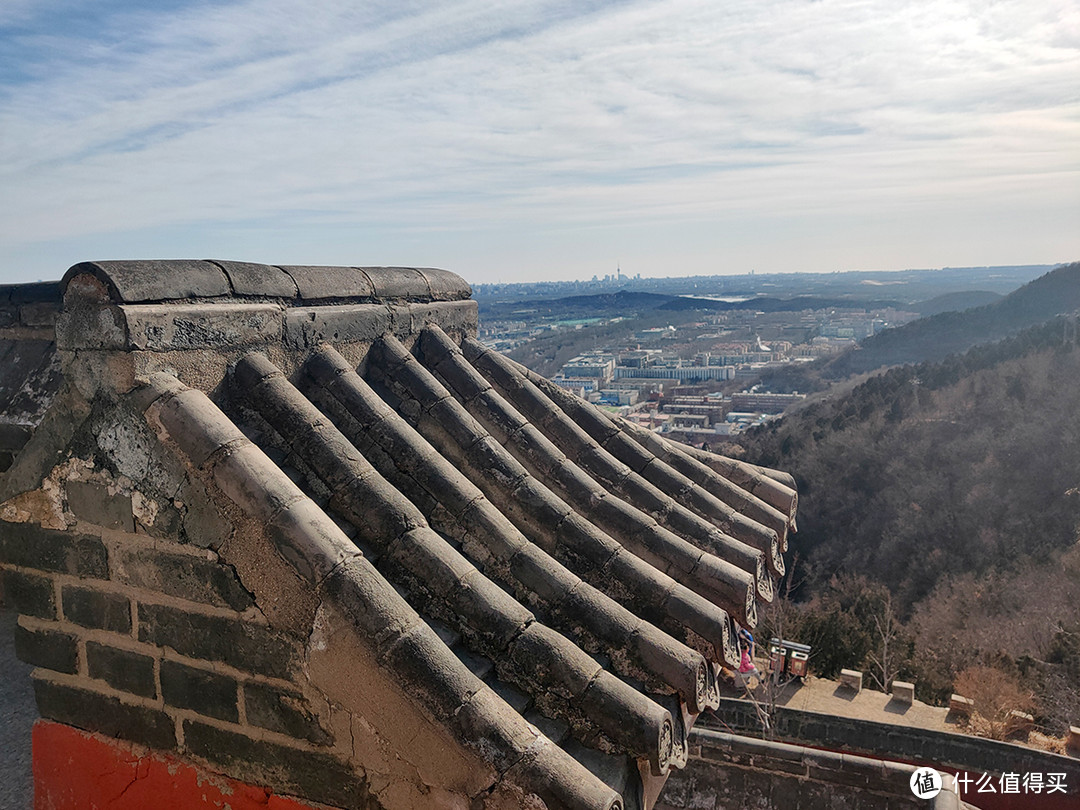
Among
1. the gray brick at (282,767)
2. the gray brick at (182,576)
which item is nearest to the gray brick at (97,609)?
the gray brick at (182,576)

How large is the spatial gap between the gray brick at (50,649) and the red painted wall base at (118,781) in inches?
11.2

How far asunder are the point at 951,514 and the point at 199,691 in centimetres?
3315

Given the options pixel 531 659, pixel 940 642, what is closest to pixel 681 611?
pixel 531 659

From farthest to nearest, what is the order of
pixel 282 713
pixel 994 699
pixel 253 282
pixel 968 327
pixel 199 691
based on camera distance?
1. pixel 968 327
2. pixel 994 699
3. pixel 253 282
4. pixel 199 691
5. pixel 282 713

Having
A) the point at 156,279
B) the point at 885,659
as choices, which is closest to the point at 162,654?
the point at 156,279

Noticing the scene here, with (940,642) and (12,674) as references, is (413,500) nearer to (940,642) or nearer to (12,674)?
(12,674)

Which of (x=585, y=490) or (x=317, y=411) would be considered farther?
(x=585, y=490)

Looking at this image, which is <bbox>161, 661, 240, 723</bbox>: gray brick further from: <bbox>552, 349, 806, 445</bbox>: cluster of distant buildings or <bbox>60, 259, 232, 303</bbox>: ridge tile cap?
<bbox>552, 349, 806, 445</bbox>: cluster of distant buildings

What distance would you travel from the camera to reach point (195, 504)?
2686 millimetres

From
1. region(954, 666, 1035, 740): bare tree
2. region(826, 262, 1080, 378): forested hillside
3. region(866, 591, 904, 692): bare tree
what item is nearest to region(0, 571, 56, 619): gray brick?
region(954, 666, 1035, 740): bare tree

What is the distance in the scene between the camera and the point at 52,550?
2.99 m

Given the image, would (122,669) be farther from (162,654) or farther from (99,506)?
(99,506)

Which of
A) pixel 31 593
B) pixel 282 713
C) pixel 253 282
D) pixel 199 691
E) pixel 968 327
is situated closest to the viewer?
pixel 282 713

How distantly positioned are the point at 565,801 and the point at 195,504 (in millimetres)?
1598
